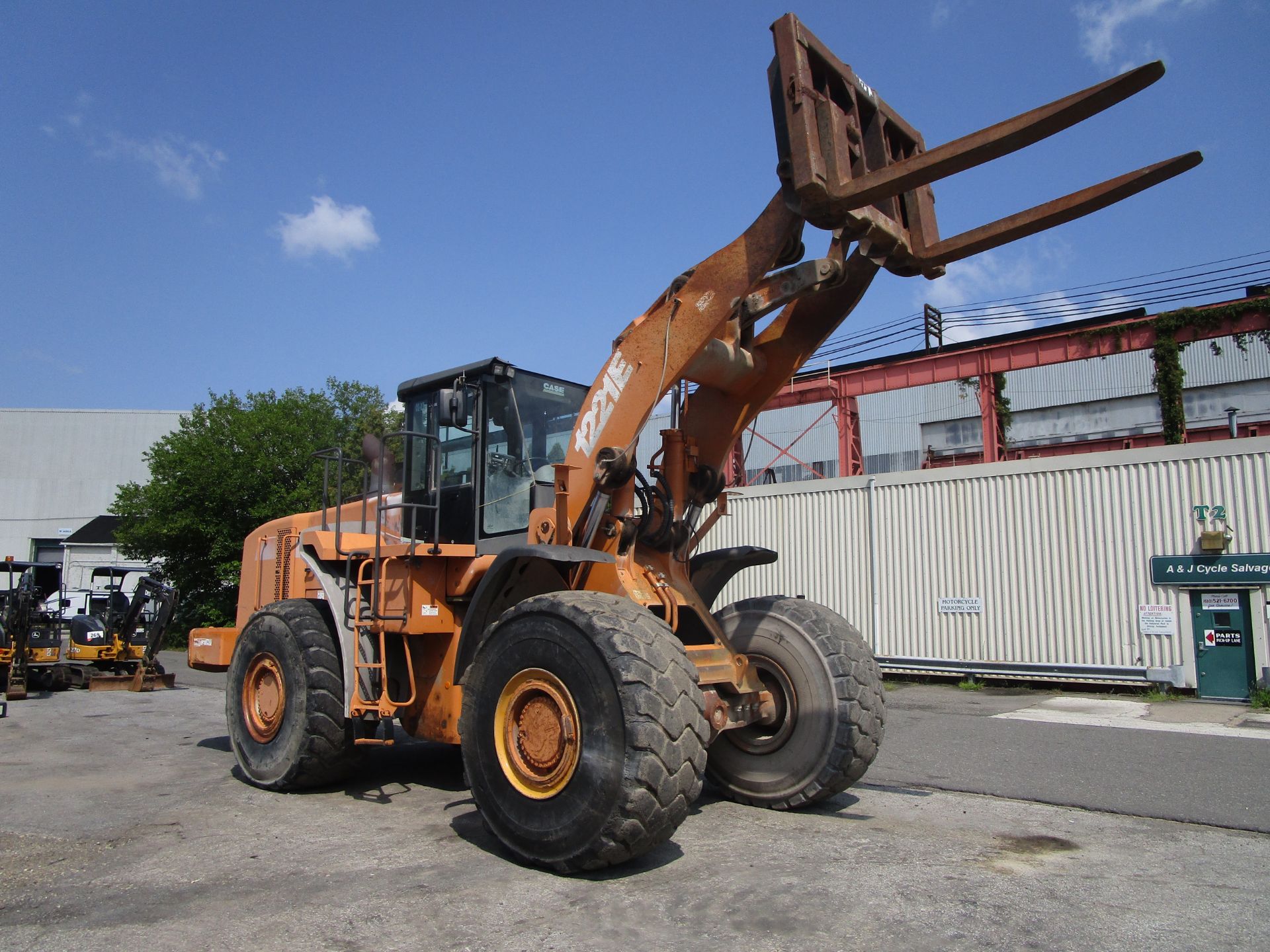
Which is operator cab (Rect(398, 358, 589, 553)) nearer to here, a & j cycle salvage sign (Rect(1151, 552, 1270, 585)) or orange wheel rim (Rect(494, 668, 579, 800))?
orange wheel rim (Rect(494, 668, 579, 800))

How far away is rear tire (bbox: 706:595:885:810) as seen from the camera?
5.93 metres

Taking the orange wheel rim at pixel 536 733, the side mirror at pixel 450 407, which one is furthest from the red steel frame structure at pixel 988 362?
the orange wheel rim at pixel 536 733

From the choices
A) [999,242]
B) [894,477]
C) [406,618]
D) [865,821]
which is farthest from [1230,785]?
[894,477]

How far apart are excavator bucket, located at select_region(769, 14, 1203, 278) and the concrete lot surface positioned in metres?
3.41

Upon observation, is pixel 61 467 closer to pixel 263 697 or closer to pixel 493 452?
pixel 263 697

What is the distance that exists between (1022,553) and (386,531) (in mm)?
12954

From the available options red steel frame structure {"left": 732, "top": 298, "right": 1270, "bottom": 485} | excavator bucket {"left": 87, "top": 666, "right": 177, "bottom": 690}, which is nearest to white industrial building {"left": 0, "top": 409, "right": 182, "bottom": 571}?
excavator bucket {"left": 87, "top": 666, "right": 177, "bottom": 690}

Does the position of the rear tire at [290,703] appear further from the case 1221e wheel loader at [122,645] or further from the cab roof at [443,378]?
the case 1221e wheel loader at [122,645]

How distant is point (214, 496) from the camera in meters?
30.1

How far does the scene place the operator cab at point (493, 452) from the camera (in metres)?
6.77

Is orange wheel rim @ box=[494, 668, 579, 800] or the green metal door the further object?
the green metal door

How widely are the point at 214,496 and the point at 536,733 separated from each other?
28.5 m

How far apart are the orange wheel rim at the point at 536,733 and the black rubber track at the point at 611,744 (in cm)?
5

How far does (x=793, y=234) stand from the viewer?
5.27 meters
